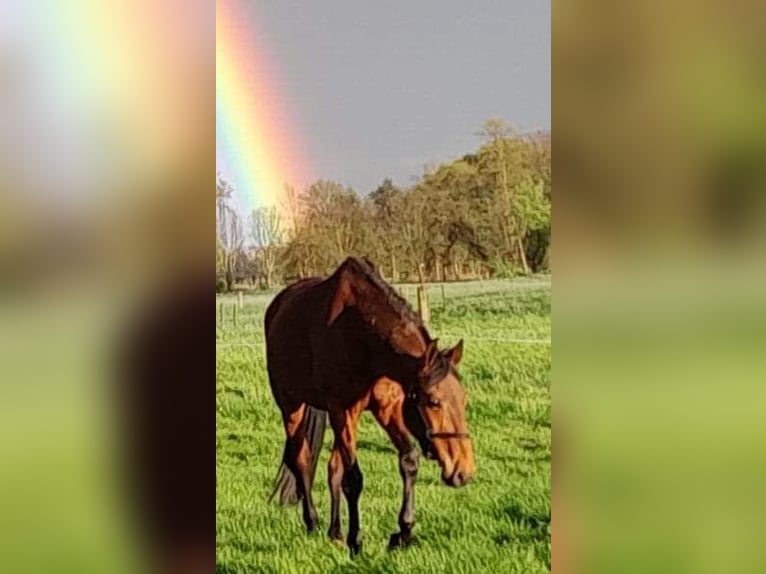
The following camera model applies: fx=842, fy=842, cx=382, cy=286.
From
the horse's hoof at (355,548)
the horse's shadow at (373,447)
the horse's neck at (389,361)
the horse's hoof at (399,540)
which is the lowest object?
the horse's hoof at (355,548)

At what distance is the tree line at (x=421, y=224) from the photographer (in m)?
2.69

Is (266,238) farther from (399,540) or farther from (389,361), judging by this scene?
(399,540)

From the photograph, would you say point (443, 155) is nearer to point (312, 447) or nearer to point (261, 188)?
point (261, 188)

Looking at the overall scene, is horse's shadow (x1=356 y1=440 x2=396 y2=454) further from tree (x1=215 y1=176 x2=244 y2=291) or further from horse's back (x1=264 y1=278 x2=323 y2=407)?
tree (x1=215 y1=176 x2=244 y2=291)

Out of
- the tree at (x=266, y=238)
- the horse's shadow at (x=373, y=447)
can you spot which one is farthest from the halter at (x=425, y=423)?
the tree at (x=266, y=238)

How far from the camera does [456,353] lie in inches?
108

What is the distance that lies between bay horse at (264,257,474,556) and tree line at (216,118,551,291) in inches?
3.3

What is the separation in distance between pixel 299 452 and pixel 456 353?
63cm

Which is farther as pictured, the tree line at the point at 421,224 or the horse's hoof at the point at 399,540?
the horse's hoof at the point at 399,540
